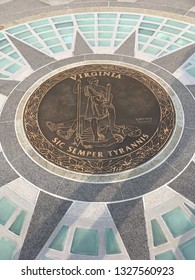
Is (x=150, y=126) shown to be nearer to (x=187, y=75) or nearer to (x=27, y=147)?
(x=187, y=75)

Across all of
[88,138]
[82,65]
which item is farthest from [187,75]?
[88,138]

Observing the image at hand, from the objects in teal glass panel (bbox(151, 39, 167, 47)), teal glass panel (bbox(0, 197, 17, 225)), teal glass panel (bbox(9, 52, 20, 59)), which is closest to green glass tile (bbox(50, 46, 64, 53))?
teal glass panel (bbox(9, 52, 20, 59))

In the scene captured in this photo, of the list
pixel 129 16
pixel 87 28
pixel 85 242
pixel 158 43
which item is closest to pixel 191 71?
pixel 158 43

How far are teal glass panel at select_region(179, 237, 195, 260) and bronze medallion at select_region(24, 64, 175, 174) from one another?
267cm

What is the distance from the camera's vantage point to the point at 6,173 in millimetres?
9938

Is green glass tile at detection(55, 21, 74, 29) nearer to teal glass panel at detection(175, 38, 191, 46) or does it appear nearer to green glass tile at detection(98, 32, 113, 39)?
green glass tile at detection(98, 32, 113, 39)

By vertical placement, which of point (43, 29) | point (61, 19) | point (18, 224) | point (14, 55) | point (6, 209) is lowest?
point (18, 224)

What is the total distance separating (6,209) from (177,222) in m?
4.76

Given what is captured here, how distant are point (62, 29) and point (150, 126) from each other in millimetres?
7373

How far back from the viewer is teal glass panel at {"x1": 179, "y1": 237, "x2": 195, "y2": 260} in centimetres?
810

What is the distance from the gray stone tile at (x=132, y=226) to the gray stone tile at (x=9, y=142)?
3.53m

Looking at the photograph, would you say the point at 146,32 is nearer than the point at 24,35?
Yes

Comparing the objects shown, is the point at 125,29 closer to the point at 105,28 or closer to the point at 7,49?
the point at 105,28

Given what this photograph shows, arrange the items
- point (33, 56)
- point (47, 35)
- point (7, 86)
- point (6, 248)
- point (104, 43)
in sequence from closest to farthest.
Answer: point (6, 248)
point (7, 86)
point (33, 56)
point (104, 43)
point (47, 35)
